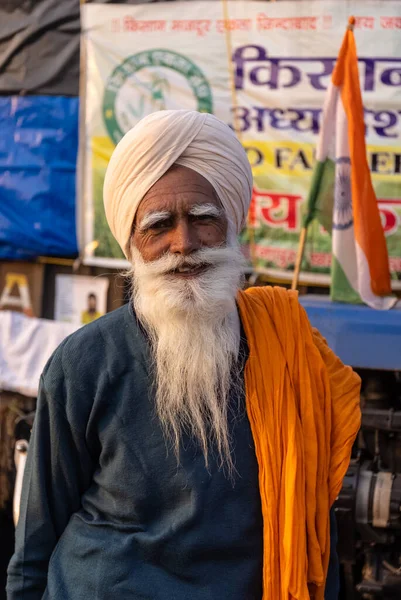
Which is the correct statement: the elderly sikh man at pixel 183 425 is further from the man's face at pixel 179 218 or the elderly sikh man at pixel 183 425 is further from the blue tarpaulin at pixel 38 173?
the blue tarpaulin at pixel 38 173

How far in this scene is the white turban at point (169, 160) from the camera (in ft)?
7.41

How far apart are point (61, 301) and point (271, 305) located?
10.2ft

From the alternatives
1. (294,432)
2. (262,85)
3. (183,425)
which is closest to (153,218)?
(183,425)

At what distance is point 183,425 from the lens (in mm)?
2129

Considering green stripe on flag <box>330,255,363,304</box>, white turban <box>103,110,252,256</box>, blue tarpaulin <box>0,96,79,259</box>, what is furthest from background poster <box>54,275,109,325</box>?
white turban <box>103,110,252,256</box>

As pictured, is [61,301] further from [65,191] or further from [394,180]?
[394,180]

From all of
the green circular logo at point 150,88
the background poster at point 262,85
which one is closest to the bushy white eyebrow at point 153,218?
the background poster at point 262,85

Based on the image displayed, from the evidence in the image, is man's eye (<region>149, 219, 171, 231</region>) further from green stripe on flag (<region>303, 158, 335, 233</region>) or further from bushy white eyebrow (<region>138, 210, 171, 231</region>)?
green stripe on flag (<region>303, 158, 335, 233</region>)

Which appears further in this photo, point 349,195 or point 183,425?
point 349,195

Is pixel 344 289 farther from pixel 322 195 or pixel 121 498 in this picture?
pixel 121 498

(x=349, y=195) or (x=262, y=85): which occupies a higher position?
(x=262, y=85)

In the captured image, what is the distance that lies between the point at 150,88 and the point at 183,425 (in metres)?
3.17

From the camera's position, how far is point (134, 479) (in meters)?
2.09

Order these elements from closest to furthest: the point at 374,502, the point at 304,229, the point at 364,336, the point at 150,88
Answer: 1. the point at 374,502
2. the point at 364,336
3. the point at 304,229
4. the point at 150,88
